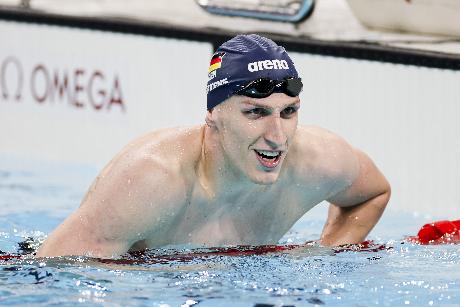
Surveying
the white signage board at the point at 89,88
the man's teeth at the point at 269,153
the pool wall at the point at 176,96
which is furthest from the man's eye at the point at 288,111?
the white signage board at the point at 89,88

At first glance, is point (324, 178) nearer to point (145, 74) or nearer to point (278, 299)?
point (278, 299)

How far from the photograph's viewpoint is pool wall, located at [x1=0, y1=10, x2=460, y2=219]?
4934 mm

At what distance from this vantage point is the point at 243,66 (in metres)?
3.30

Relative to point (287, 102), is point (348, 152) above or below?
below

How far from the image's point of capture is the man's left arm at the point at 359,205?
149 inches

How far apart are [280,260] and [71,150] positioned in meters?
2.93

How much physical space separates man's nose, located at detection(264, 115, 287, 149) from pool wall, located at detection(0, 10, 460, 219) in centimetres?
182

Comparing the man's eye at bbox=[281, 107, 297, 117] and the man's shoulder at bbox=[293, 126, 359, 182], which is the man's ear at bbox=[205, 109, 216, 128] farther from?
the man's shoulder at bbox=[293, 126, 359, 182]

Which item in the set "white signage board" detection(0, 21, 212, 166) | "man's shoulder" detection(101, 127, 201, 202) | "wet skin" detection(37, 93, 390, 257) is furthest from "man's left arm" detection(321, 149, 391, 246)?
"white signage board" detection(0, 21, 212, 166)

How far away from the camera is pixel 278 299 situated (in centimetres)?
298

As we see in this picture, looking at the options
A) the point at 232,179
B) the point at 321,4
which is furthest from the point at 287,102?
the point at 321,4

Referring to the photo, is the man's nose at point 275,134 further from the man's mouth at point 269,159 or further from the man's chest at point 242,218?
the man's chest at point 242,218

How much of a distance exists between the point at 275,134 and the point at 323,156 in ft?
1.45

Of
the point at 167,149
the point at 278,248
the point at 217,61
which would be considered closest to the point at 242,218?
the point at 278,248
